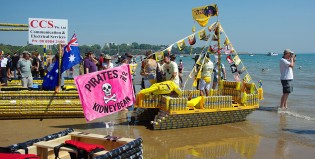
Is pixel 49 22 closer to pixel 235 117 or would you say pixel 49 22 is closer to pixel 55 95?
pixel 55 95

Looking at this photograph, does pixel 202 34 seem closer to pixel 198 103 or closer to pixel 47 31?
pixel 198 103

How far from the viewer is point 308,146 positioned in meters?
7.39

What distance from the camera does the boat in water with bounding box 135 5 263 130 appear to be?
336 inches

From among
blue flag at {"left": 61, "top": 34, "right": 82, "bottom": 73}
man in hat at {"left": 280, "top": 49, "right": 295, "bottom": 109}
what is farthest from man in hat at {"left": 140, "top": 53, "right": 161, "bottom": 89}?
man in hat at {"left": 280, "top": 49, "right": 295, "bottom": 109}

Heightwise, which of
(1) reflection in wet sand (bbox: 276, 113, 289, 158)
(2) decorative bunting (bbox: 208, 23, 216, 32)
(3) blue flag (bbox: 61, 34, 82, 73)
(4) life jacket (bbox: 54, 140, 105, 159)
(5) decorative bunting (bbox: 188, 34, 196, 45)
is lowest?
(1) reflection in wet sand (bbox: 276, 113, 289, 158)

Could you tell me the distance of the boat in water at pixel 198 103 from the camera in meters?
8.53

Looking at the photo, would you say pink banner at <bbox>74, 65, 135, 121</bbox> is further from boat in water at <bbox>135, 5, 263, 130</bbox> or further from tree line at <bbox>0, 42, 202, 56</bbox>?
tree line at <bbox>0, 42, 202, 56</bbox>

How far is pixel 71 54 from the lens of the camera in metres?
9.84

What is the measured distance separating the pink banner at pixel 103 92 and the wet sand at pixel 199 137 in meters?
1.16

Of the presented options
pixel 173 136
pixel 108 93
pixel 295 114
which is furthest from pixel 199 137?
pixel 295 114

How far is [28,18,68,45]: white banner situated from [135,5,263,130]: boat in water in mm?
3978

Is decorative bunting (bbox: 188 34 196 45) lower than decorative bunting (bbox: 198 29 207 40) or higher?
lower

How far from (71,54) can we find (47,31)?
219cm

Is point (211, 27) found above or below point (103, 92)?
above
